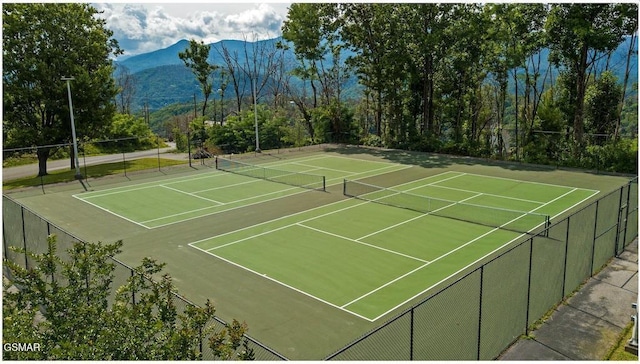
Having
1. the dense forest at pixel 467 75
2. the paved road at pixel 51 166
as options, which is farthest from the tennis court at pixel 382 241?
the paved road at pixel 51 166

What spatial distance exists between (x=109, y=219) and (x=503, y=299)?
18297 millimetres

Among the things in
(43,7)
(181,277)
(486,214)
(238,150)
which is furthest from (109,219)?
(238,150)

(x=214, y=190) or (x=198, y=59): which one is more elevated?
(x=198, y=59)

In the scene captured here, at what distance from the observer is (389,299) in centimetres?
1522

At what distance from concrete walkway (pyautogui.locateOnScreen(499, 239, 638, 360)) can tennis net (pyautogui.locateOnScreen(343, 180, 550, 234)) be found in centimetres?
508

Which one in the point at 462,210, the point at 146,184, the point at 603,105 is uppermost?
the point at 603,105

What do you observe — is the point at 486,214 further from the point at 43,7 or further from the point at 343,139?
the point at 43,7

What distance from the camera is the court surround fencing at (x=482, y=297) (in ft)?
38.8

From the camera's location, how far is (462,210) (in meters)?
24.8

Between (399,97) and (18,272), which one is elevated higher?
(399,97)

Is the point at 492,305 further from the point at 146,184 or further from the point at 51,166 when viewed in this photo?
the point at 51,166

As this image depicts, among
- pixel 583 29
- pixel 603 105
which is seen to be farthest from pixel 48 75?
pixel 603 105

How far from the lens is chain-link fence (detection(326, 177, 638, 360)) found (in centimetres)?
1182

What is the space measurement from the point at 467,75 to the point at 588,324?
109ft
